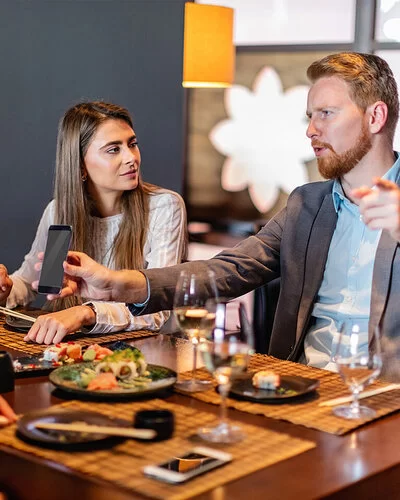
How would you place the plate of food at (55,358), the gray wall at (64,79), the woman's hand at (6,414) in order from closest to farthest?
the woman's hand at (6,414) → the plate of food at (55,358) → the gray wall at (64,79)

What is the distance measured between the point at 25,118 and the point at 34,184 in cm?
33

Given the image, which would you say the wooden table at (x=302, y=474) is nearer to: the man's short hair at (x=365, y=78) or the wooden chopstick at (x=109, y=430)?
the wooden chopstick at (x=109, y=430)

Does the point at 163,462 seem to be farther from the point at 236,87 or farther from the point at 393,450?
the point at 236,87

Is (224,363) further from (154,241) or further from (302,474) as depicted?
(154,241)

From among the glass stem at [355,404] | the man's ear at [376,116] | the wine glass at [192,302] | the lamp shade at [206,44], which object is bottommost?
the glass stem at [355,404]

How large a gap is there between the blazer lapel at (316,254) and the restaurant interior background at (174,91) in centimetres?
214

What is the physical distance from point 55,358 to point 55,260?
42 cm

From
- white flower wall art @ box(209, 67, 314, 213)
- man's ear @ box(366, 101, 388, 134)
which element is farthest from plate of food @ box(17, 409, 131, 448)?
white flower wall art @ box(209, 67, 314, 213)

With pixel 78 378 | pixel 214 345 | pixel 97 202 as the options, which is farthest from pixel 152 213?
pixel 214 345

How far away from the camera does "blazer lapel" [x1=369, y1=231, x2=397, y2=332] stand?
2.49m

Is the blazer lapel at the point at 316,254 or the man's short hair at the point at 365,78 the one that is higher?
the man's short hair at the point at 365,78

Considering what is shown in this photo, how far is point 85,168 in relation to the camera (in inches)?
128

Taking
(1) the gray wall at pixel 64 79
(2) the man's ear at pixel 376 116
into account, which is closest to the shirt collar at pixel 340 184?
(2) the man's ear at pixel 376 116

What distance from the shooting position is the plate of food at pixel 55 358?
1994 millimetres
